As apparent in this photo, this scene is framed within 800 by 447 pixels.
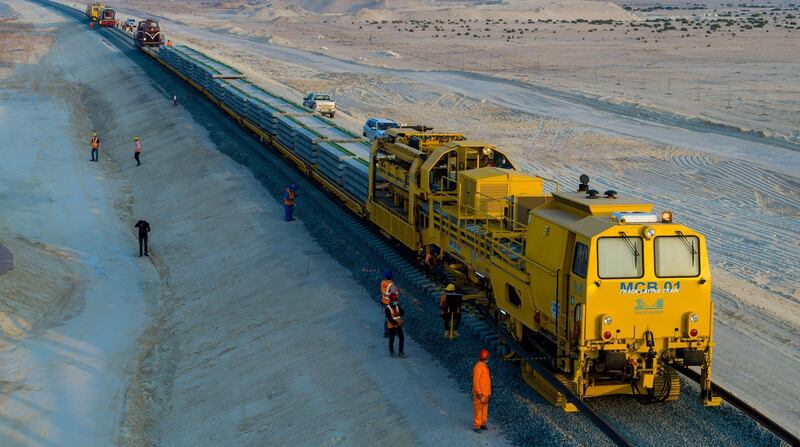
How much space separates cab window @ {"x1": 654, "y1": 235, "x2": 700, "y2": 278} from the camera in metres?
15.5

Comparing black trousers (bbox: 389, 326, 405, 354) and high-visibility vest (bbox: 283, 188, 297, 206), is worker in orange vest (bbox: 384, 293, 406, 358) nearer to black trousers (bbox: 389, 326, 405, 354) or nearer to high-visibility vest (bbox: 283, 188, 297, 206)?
black trousers (bbox: 389, 326, 405, 354)

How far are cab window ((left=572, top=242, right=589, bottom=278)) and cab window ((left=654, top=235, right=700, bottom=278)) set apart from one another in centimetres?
117

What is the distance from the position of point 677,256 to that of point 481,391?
3.82m

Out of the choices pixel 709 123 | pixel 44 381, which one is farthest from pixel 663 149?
pixel 44 381

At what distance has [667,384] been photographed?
51.9 ft

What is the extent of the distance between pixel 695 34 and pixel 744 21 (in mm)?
15539

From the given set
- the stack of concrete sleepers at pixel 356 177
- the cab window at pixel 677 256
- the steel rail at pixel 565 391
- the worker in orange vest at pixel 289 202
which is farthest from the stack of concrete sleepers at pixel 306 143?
the cab window at pixel 677 256

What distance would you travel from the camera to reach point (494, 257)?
18.6 meters

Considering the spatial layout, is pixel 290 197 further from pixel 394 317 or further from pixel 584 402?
pixel 584 402

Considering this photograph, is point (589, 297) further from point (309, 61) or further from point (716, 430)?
point (309, 61)

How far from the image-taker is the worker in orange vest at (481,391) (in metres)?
15.3

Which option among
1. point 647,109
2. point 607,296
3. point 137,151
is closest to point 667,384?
point 607,296

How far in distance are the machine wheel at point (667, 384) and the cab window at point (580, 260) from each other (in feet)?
7.14

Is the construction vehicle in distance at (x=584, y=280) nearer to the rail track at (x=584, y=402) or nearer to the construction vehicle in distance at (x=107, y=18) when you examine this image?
the rail track at (x=584, y=402)
